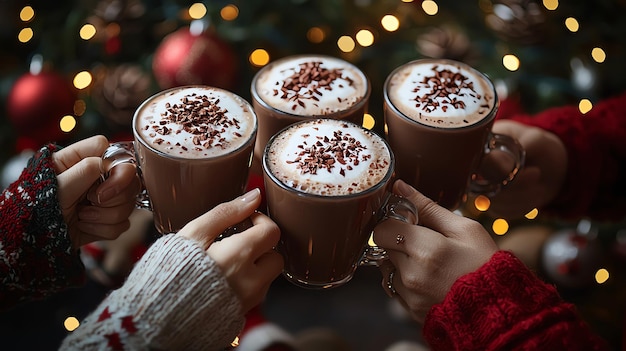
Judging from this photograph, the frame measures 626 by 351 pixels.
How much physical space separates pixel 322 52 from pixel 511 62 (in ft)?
1.62

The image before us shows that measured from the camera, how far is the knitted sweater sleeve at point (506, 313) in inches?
28.3

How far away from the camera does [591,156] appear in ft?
3.75

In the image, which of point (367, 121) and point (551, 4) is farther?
point (551, 4)

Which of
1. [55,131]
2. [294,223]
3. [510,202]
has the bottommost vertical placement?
[55,131]

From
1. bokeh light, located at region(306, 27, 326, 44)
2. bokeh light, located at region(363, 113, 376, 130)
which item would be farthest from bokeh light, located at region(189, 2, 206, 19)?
bokeh light, located at region(363, 113, 376, 130)

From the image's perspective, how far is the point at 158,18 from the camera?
1690mm

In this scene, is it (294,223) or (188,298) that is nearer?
(188,298)

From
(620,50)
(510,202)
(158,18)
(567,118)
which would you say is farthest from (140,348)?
(620,50)

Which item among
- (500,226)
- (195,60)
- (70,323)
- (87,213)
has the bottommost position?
(70,323)

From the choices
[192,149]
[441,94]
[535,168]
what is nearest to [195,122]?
[192,149]

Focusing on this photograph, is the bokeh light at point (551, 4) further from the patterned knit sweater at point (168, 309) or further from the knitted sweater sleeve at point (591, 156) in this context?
the patterned knit sweater at point (168, 309)

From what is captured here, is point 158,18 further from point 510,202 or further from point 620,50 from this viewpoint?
point 620,50

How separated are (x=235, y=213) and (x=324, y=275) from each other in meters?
0.18

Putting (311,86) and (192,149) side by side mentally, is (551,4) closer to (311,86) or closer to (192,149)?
(311,86)
